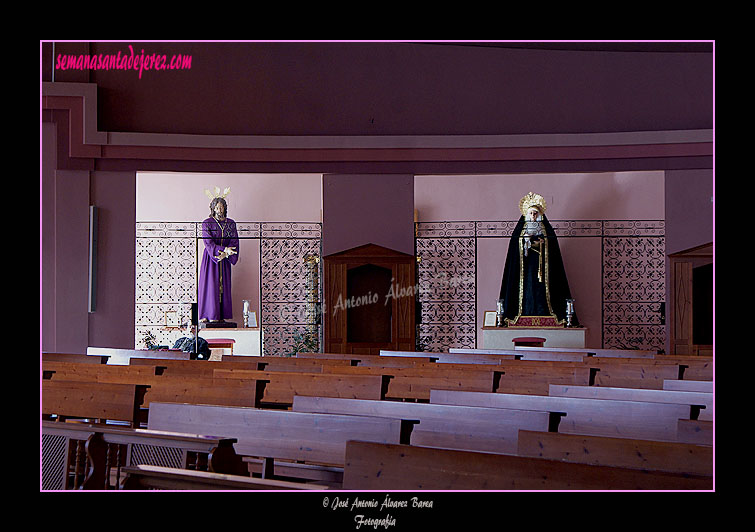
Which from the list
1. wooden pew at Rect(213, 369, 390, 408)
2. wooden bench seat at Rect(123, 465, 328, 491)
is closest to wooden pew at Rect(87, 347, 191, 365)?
wooden pew at Rect(213, 369, 390, 408)

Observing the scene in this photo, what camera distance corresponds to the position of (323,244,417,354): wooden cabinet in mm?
10766

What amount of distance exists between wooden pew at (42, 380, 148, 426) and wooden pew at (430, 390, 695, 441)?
6.44 feet

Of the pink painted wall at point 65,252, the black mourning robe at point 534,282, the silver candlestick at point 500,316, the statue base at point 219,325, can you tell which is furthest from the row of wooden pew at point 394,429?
the statue base at point 219,325

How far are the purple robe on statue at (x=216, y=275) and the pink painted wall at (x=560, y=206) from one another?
11.6ft

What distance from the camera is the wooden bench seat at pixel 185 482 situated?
212 cm

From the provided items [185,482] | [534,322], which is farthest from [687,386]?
[534,322]

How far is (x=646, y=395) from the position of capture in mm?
4055

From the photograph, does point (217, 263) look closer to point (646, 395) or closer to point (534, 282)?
point (534, 282)

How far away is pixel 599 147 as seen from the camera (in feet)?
35.0

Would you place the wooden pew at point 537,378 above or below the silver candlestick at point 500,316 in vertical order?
below

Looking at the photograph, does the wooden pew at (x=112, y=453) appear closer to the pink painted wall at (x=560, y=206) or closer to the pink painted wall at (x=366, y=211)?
the pink painted wall at (x=366, y=211)

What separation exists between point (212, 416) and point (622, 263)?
11228 millimetres

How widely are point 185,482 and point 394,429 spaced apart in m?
1.02

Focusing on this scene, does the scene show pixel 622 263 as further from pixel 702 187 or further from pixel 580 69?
pixel 580 69
